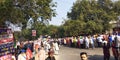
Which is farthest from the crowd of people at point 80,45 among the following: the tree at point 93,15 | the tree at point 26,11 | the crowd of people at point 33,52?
the tree at point 93,15

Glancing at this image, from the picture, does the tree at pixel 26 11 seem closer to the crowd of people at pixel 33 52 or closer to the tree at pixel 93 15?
the crowd of people at pixel 33 52

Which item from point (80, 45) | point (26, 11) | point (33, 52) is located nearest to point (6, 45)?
point (33, 52)

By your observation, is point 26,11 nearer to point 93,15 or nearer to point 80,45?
point 80,45

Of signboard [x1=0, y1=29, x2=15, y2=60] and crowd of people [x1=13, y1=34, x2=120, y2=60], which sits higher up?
signboard [x1=0, y1=29, x2=15, y2=60]

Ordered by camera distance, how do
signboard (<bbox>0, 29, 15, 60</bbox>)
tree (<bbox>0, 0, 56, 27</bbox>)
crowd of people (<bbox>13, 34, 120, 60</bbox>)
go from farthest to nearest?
tree (<bbox>0, 0, 56, 27</bbox>) → crowd of people (<bbox>13, 34, 120, 60</bbox>) → signboard (<bbox>0, 29, 15, 60</bbox>)

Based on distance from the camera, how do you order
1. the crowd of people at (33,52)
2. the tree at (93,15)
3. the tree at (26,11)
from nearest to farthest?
the crowd of people at (33,52), the tree at (26,11), the tree at (93,15)

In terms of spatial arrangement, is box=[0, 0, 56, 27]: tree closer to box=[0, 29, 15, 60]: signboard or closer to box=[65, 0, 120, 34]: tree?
box=[0, 29, 15, 60]: signboard

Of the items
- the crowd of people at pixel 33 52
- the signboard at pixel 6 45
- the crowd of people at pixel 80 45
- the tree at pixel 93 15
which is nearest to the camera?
the crowd of people at pixel 33 52

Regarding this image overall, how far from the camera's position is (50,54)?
1030 centimetres

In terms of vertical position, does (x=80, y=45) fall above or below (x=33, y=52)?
below

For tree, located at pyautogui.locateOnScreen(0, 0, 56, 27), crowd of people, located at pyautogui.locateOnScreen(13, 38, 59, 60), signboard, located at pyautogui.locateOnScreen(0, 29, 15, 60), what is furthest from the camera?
tree, located at pyautogui.locateOnScreen(0, 0, 56, 27)

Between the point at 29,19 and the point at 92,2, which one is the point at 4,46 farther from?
the point at 92,2

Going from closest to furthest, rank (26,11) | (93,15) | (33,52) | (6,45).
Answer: (6,45) < (33,52) < (26,11) < (93,15)

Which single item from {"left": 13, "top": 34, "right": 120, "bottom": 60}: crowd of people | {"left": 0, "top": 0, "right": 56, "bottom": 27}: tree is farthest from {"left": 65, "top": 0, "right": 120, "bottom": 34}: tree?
{"left": 0, "top": 0, "right": 56, "bottom": 27}: tree
